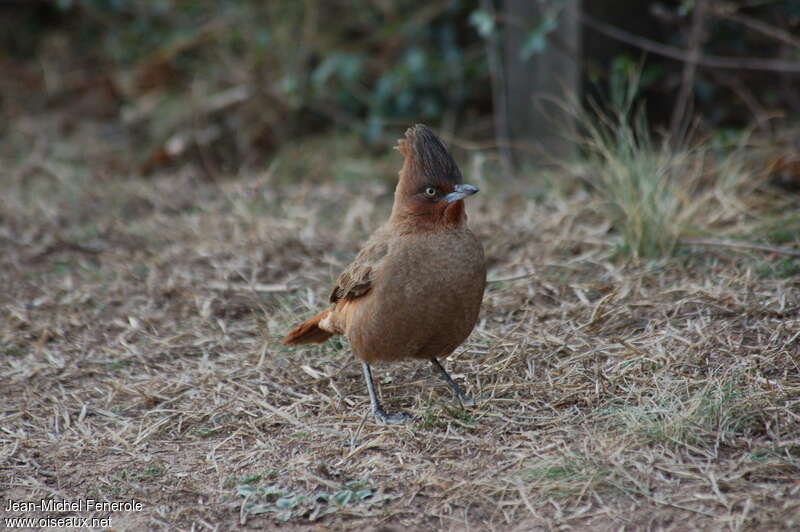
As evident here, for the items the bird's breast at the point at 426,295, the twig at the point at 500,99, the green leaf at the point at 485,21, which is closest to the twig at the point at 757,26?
the green leaf at the point at 485,21

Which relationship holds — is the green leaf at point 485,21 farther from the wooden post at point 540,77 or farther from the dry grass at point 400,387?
the dry grass at point 400,387

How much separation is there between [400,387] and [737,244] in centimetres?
204

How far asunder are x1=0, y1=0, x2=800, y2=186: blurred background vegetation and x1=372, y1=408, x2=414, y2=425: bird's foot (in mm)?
2414

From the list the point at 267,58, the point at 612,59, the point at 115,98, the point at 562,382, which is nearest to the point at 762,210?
the point at 612,59

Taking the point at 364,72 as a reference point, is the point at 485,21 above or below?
above

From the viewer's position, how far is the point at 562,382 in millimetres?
4020

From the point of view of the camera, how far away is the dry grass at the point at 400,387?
315 cm

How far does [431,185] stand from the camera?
395 cm

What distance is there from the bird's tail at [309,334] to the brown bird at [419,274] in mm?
289

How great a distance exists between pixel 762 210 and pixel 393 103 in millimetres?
3651

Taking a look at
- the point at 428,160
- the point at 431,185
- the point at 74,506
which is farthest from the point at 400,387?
the point at 74,506

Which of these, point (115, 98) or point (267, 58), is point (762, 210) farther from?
point (115, 98)

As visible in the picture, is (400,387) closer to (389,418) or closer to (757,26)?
(389,418)

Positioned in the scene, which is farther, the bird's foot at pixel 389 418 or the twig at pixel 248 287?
the twig at pixel 248 287
